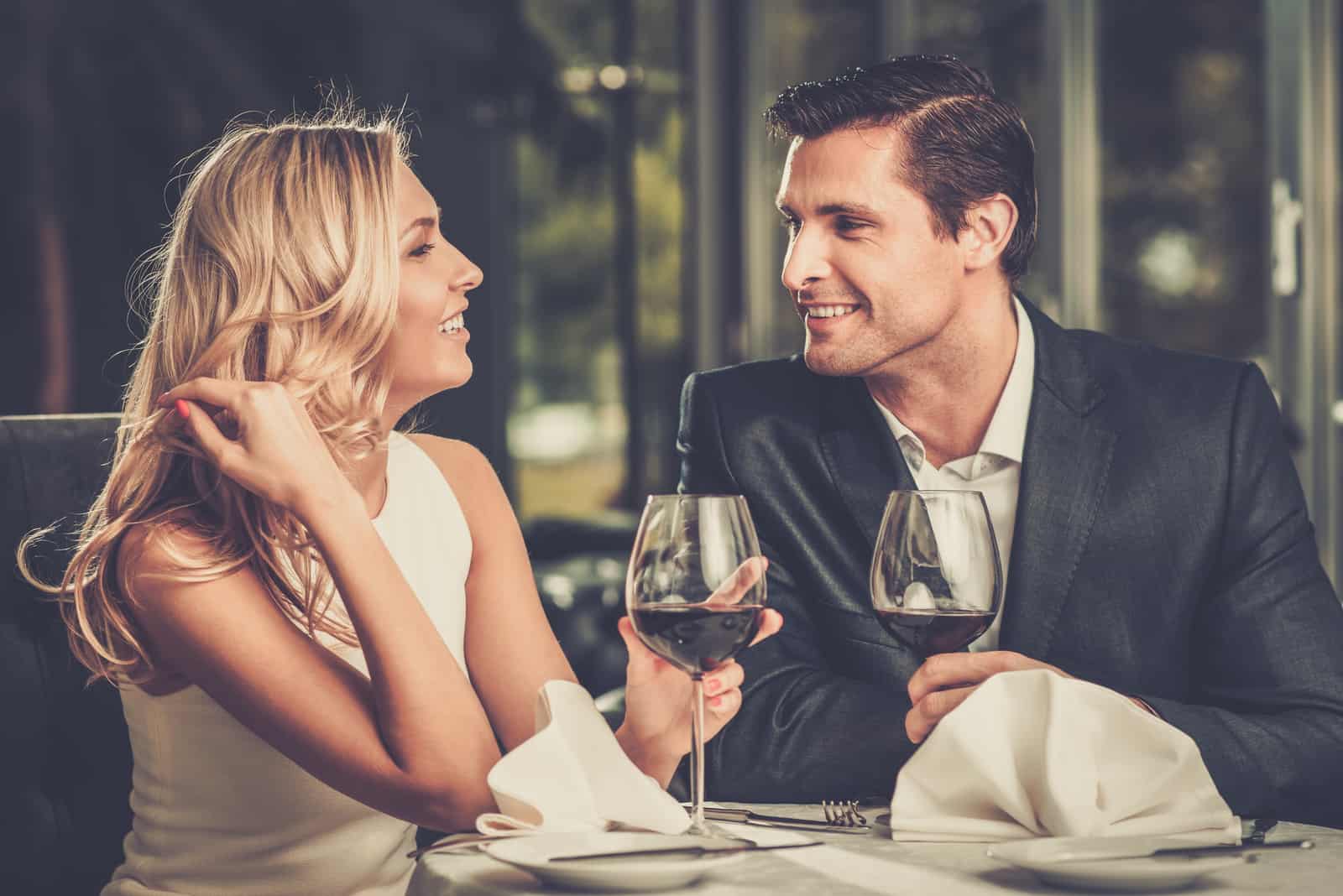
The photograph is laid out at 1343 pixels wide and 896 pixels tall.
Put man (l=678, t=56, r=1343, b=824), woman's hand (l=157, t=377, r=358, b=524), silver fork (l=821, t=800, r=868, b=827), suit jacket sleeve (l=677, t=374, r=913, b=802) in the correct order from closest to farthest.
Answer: silver fork (l=821, t=800, r=868, b=827)
woman's hand (l=157, t=377, r=358, b=524)
suit jacket sleeve (l=677, t=374, r=913, b=802)
man (l=678, t=56, r=1343, b=824)

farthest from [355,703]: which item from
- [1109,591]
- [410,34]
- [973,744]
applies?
[410,34]

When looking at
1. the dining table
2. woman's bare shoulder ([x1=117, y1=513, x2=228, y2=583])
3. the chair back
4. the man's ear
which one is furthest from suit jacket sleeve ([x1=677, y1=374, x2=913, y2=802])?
the chair back

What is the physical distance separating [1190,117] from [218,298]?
276 centimetres

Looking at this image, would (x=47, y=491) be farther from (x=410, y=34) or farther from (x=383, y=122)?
(x=410, y=34)

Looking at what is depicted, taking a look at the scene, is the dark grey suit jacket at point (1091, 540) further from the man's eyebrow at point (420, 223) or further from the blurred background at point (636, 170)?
the blurred background at point (636, 170)

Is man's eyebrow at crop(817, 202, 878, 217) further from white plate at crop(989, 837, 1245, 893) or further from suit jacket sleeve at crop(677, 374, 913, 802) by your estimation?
white plate at crop(989, 837, 1245, 893)

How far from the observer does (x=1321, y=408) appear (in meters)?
2.97

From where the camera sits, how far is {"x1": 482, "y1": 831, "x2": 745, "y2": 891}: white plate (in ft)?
3.03

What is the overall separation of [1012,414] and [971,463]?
80 mm

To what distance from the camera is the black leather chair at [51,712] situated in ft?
5.26

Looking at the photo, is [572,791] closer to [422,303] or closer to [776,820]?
[776,820]

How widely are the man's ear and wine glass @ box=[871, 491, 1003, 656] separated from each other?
834mm

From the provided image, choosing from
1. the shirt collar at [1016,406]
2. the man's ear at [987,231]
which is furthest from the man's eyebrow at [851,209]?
the shirt collar at [1016,406]

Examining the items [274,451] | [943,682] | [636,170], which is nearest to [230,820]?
[274,451]
